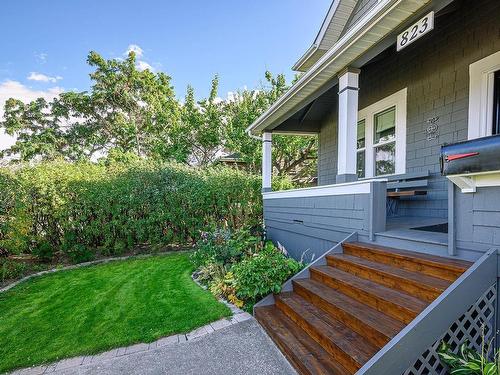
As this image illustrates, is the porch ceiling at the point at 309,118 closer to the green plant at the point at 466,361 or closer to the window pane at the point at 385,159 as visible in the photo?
the window pane at the point at 385,159

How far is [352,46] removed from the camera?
3545 mm

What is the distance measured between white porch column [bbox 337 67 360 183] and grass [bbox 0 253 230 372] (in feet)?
8.76

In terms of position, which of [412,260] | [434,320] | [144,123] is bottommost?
[434,320]

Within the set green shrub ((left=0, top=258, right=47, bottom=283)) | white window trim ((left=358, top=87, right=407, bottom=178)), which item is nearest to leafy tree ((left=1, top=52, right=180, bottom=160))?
green shrub ((left=0, top=258, right=47, bottom=283))

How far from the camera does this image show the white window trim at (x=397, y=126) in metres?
4.91

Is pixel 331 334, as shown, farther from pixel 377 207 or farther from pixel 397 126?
pixel 397 126

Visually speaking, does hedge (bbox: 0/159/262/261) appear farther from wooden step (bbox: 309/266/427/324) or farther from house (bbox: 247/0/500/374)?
wooden step (bbox: 309/266/427/324)

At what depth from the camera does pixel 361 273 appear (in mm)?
3098

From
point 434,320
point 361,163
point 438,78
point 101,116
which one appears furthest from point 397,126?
point 101,116

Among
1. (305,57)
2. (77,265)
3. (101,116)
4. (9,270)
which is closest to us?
(9,270)

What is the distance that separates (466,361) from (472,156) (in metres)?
1.49

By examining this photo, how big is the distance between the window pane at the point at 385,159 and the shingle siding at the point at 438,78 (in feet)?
1.30

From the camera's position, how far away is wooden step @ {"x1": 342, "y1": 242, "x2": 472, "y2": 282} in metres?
2.33

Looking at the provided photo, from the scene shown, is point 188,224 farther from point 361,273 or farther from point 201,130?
point 201,130
